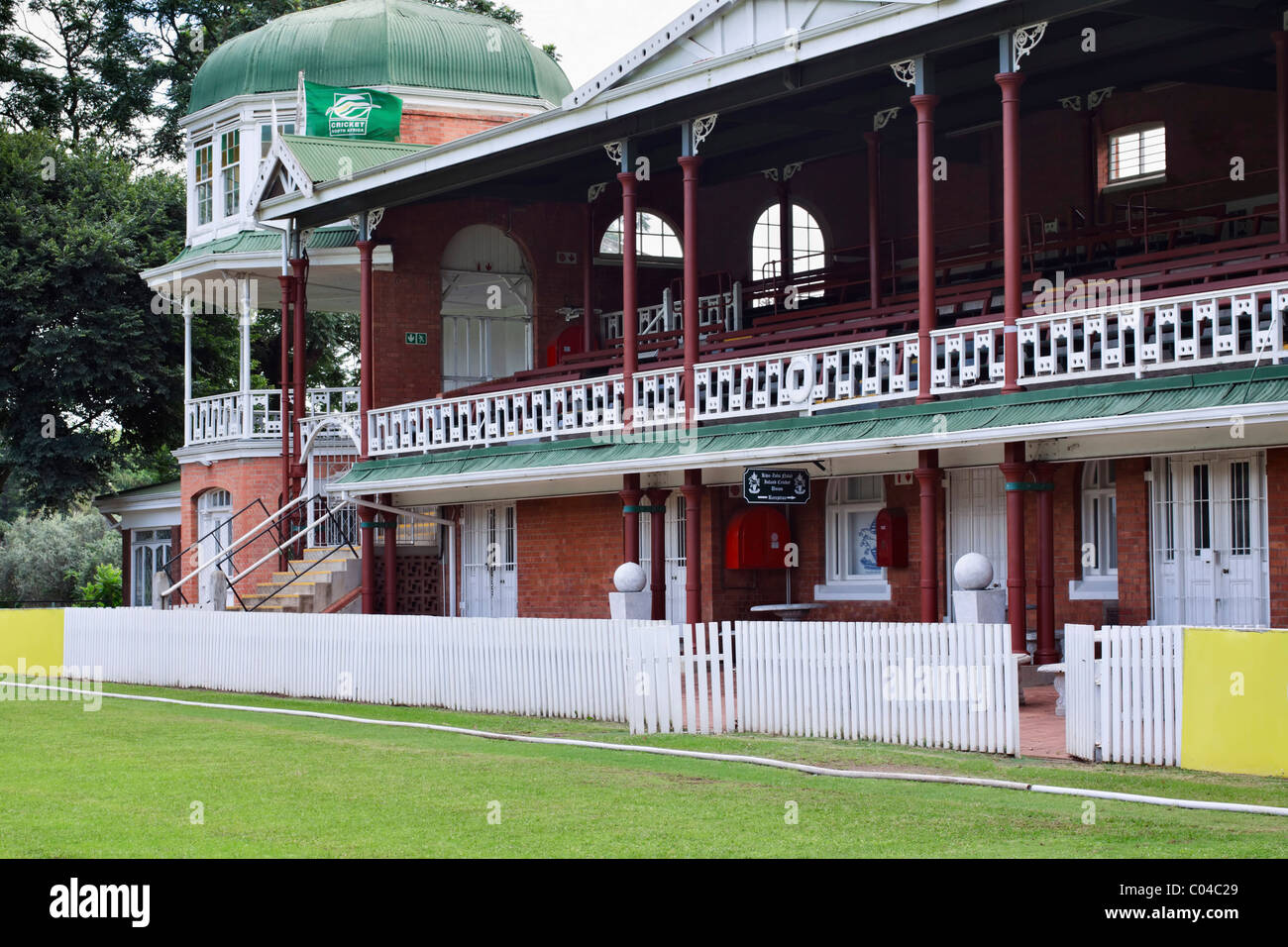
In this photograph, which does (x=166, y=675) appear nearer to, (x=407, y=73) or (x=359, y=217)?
(x=359, y=217)

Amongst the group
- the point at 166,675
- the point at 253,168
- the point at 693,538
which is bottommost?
the point at 166,675

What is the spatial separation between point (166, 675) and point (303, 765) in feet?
36.5

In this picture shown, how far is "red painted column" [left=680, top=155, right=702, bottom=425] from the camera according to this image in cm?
2025

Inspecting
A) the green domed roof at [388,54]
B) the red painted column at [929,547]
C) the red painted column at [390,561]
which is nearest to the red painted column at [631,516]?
the red painted column at [929,547]

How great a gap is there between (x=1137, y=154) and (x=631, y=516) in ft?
27.1

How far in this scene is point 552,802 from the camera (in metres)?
11.4

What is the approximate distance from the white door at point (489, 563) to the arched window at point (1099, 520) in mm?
9949

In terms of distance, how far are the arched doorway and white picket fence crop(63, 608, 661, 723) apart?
284 inches

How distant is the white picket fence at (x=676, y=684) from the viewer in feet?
51.5

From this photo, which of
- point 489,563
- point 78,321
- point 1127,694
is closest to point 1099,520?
point 1127,694

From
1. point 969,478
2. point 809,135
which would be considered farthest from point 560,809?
point 809,135

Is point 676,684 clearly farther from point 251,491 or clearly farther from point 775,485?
point 251,491

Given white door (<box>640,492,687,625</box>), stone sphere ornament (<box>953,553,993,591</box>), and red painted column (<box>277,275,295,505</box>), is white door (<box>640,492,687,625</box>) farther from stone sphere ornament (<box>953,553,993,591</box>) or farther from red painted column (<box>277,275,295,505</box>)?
stone sphere ornament (<box>953,553,993,591</box>)

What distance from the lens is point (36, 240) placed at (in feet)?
123
